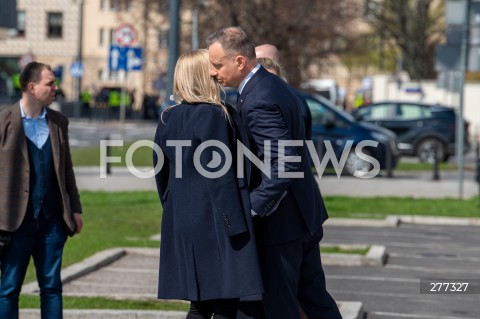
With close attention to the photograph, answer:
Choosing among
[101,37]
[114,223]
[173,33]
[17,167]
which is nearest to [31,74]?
[17,167]

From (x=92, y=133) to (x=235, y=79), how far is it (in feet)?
139

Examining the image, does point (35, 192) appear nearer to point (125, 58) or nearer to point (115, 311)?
point (115, 311)

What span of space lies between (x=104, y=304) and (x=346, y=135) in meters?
16.8

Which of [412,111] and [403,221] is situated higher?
[412,111]

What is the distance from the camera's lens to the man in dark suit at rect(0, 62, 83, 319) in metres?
7.30

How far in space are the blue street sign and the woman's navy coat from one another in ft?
78.7

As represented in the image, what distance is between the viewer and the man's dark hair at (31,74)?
293 inches

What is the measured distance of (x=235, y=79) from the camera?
6.08 meters

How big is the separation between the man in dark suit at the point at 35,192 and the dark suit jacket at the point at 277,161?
1660 millimetres

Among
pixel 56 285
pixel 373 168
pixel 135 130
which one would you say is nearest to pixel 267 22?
pixel 373 168

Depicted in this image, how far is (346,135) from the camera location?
2558cm

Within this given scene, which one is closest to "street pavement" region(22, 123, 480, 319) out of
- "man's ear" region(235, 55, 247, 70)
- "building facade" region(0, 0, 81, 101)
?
"man's ear" region(235, 55, 247, 70)

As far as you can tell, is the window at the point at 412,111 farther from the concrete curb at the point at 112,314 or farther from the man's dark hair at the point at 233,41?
the man's dark hair at the point at 233,41

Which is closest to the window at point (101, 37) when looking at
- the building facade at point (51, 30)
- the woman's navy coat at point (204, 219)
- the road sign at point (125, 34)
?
the building facade at point (51, 30)
